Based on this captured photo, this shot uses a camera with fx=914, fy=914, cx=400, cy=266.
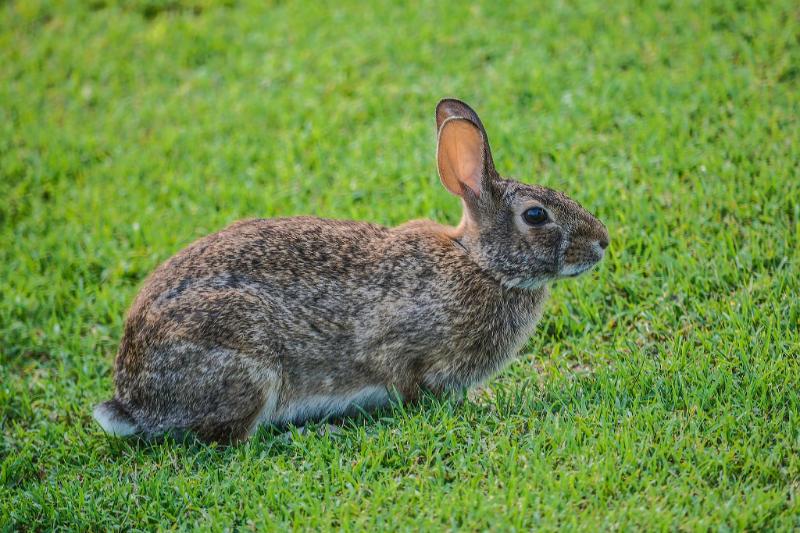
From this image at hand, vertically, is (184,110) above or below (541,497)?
above

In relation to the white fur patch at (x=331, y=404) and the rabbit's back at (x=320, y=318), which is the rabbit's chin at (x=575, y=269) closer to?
the rabbit's back at (x=320, y=318)

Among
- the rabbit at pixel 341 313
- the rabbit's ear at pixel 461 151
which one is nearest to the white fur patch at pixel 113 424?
the rabbit at pixel 341 313

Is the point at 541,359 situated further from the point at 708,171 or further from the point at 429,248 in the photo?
the point at 708,171

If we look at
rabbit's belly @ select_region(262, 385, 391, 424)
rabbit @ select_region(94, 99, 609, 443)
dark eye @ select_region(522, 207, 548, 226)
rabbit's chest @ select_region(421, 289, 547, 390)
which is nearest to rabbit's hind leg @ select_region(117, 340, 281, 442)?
rabbit @ select_region(94, 99, 609, 443)

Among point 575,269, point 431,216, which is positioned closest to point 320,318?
point 575,269

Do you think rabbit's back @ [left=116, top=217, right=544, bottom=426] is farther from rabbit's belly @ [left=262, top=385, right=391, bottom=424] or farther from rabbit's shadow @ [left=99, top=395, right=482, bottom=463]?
rabbit's shadow @ [left=99, top=395, right=482, bottom=463]

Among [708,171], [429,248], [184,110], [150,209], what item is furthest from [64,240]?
[708,171]

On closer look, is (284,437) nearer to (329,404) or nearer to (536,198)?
(329,404)
